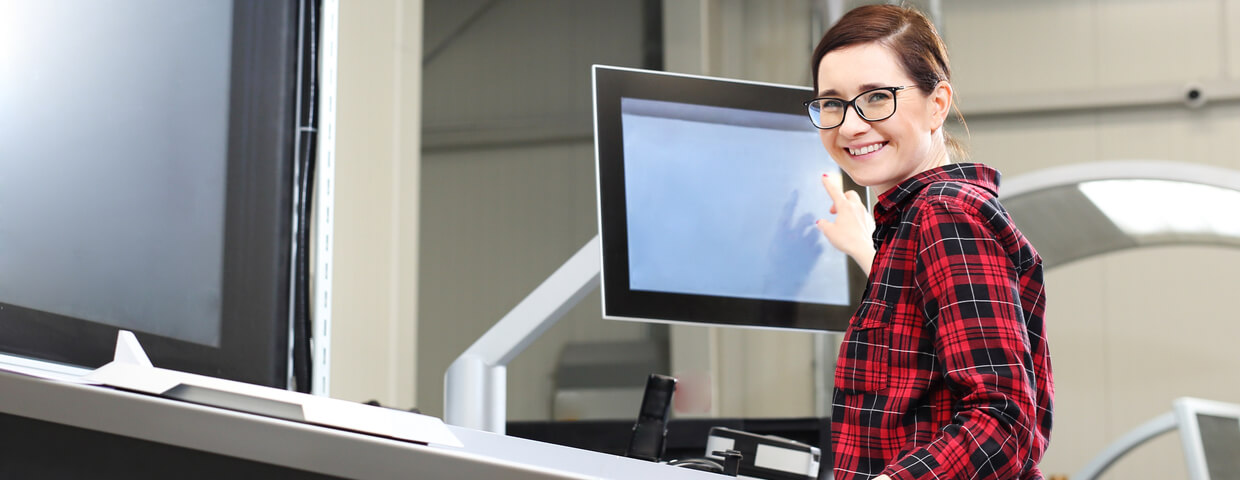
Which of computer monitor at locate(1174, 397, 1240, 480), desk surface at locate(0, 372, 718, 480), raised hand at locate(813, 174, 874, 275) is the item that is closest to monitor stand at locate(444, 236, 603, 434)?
raised hand at locate(813, 174, 874, 275)

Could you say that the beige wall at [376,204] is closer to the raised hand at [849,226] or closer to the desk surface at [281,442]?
the raised hand at [849,226]

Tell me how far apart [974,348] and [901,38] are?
317mm

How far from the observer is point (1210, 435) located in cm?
333

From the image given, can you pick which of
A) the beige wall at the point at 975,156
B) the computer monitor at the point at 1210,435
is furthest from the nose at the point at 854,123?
the beige wall at the point at 975,156

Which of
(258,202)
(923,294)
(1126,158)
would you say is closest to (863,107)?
(923,294)

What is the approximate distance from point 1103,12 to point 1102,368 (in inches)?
74.0

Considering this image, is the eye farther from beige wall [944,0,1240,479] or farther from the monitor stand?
beige wall [944,0,1240,479]

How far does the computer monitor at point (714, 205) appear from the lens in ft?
3.86

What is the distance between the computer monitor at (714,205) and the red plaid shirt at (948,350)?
38 centimetres

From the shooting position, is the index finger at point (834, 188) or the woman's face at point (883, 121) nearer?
the woman's face at point (883, 121)

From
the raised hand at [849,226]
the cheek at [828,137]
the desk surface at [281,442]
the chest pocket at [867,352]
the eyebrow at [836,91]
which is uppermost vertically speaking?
the eyebrow at [836,91]

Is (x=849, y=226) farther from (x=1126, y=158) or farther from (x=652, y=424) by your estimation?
(x=1126, y=158)

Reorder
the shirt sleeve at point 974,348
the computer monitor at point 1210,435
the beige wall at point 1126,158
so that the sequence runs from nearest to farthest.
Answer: the shirt sleeve at point 974,348 → the computer monitor at point 1210,435 → the beige wall at point 1126,158

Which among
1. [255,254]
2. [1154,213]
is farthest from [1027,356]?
[1154,213]
